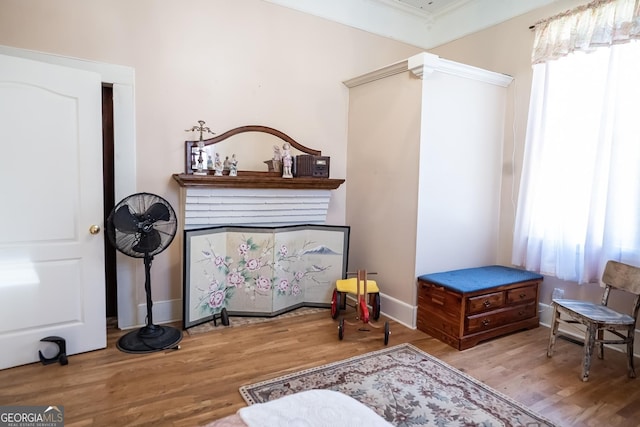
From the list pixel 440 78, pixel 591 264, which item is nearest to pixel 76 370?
pixel 440 78

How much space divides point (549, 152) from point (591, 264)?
97 cm

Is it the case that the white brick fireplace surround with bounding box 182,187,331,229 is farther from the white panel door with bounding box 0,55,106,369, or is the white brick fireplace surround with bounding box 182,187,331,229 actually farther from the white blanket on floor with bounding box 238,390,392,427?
the white blanket on floor with bounding box 238,390,392,427

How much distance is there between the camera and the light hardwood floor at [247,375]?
2014 mm

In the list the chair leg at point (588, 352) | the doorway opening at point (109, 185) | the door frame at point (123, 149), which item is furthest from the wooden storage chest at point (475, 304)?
the doorway opening at point (109, 185)

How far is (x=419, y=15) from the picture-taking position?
4.23 m

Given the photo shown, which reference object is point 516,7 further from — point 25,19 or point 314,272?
point 25,19

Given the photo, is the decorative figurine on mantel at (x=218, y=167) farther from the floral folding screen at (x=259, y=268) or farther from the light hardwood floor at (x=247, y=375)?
the light hardwood floor at (x=247, y=375)

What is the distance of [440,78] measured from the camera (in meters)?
3.12

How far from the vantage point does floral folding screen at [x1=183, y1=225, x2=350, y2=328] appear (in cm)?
305

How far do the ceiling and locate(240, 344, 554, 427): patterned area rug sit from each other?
320cm

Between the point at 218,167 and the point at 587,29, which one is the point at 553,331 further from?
the point at 218,167

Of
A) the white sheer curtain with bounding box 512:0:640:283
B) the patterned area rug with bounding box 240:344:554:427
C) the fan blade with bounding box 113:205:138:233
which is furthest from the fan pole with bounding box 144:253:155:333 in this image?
the white sheer curtain with bounding box 512:0:640:283

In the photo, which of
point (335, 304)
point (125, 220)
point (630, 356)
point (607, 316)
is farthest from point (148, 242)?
point (630, 356)

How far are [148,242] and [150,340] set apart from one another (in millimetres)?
745
